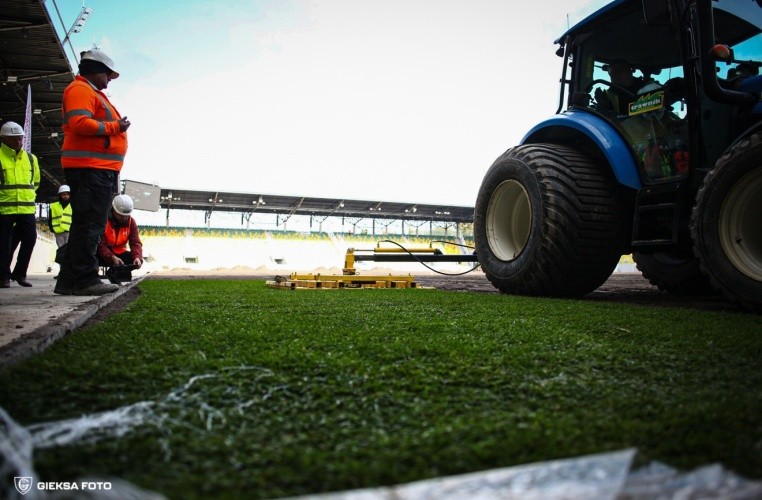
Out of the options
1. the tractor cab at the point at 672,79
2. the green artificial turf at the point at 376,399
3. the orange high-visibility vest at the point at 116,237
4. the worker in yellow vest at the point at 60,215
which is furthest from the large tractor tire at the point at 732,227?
the worker in yellow vest at the point at 60,215

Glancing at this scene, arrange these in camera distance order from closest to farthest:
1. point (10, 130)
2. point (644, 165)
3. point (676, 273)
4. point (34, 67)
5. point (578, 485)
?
point (578, 485) → point (644, 165) → point (676, 273) → point (10, 130) → point (34, 67)

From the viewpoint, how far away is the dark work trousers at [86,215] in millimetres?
4203

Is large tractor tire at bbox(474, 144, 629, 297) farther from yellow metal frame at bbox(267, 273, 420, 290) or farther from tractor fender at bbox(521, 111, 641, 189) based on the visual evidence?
yellow metal frame at bbox(267, 273, 420, 290)

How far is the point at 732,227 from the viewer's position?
10.6 ft

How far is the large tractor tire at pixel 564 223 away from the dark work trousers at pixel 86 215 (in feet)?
11.7

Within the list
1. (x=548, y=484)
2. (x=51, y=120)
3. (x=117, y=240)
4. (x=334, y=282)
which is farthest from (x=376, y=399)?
(x=51, y=120)

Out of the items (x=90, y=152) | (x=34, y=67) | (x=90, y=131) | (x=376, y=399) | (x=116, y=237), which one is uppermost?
(x=34, y=67)

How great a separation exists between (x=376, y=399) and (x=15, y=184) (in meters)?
6.49

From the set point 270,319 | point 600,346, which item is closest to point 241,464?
point 600,346

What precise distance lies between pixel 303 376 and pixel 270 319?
1405 millimetres

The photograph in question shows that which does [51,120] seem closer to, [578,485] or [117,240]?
[117,240]

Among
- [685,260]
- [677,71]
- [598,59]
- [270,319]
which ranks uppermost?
[598,59]

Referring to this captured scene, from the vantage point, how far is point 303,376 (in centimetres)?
162

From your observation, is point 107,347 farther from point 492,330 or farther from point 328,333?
point 492,330
